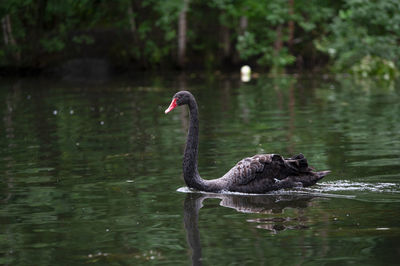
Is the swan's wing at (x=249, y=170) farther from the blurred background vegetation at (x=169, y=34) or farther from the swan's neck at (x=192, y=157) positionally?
the blurred background vegetation at (x=169, y=34)

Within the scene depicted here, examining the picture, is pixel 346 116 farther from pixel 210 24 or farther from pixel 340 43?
pixel 210 24

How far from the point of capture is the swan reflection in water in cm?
523

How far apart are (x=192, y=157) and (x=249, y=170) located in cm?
53

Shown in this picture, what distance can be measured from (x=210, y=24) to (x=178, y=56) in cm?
197

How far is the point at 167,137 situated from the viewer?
10.1 metres

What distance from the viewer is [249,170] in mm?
6410

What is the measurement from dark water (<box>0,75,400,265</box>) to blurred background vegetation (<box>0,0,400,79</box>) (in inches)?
355

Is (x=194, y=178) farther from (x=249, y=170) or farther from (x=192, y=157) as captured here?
(x=249, y=170)

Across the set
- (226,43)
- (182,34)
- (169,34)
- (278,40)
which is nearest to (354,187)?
(278,40)

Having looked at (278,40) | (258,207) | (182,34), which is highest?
(182,34)

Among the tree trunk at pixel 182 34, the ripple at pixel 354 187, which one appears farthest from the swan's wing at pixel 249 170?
the tree trunk at pixel 182 34

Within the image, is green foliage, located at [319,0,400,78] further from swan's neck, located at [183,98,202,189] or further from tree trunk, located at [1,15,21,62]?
swan's neck, located at [183,98,202,189]

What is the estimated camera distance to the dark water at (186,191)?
187 inches

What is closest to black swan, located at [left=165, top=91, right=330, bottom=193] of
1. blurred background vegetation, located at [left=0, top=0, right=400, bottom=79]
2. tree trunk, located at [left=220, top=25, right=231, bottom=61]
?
blurred background vegetation, located at [left=0, top=0, right=400, bottom=79]
